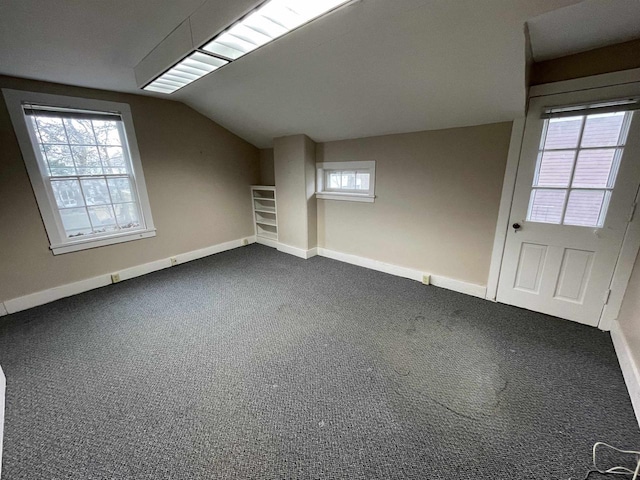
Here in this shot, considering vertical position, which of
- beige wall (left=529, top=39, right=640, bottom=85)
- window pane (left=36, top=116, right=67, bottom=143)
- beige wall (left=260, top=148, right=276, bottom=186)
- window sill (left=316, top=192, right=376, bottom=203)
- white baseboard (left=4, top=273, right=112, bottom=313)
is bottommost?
white baseboard (left=4, top=273, right=112, bottom=313)

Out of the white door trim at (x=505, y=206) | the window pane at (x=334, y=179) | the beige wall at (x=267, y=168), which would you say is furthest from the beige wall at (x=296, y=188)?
the white door trim at (x=505, y=206)

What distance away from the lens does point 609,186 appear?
1.96m

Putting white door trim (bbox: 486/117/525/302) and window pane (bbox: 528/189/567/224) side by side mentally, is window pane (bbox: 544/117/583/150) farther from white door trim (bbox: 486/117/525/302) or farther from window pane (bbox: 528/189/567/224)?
window pane (bbox: 528/189/567/224)

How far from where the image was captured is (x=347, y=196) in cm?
357

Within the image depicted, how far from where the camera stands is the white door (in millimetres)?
1891

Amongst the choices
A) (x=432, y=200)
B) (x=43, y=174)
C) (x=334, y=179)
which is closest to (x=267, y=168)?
(x=334, y=179)

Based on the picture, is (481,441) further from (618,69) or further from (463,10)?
(618,69)

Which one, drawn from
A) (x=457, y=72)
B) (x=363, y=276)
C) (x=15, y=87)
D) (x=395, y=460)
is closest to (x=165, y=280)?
(x=15, y=87)

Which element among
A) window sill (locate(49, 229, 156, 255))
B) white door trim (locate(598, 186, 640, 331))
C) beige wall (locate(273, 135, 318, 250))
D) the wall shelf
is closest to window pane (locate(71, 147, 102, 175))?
window sill (locate(49, 229, 156, 255))

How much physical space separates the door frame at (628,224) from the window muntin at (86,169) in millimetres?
4214

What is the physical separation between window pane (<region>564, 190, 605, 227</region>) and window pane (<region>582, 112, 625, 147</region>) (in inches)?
14.6

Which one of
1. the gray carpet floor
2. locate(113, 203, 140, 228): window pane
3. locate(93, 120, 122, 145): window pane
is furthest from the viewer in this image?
locate(113, 203, 140, 228): window pane

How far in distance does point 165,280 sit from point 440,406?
325 cm

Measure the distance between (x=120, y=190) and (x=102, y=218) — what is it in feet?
1.31
